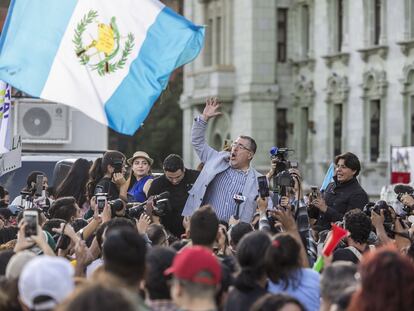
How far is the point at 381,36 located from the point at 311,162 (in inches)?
303

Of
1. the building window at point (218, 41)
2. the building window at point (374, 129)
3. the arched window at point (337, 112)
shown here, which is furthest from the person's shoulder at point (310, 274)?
the building window at point (218, 41)

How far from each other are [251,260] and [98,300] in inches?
90.8

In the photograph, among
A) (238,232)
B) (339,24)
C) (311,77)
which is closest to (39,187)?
(238,232)

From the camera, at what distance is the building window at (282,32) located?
5644 centimetres

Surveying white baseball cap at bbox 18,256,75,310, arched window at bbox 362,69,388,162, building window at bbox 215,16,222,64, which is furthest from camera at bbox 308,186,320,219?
building window at bbox 215,16,222,64

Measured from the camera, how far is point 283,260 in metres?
8.84

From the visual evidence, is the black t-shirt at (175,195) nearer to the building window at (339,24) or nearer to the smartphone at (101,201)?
the smartphone at (101,201)

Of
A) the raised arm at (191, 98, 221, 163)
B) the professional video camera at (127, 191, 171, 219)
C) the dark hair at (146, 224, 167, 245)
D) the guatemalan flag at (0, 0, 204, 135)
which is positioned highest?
the guatemalan flag at (0, 0, 204, 135)

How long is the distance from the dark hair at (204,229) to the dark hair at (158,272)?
28.9 inches

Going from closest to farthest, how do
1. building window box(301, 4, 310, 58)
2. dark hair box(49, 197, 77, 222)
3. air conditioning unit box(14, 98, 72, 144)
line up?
1. dark hair box(49, 197, 77, 222)
2. air conditioning unit box(14, 98, 72, 144)
3. building window box(301, 4, 310, 58)

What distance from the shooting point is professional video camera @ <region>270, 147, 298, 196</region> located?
12.4 m

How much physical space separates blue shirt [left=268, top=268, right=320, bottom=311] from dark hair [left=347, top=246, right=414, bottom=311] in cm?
154

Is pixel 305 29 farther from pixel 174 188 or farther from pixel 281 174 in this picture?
pixel 281 174

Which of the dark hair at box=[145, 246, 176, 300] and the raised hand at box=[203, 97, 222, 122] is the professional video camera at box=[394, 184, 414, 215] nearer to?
the raised hand at box=[203, 97, 222, 122]
